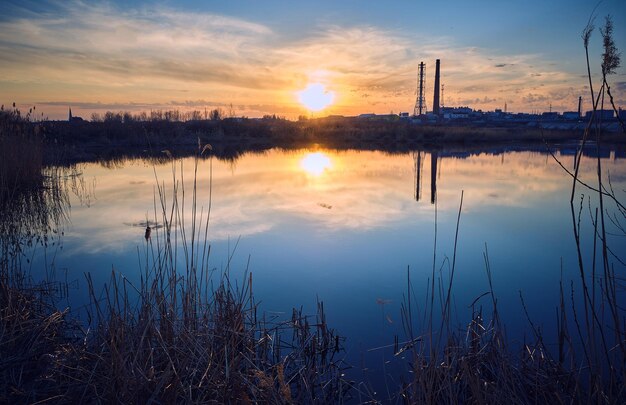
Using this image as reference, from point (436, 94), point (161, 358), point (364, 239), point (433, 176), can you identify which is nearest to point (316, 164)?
point (433, 176)

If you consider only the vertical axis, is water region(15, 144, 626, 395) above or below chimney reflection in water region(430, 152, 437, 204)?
below

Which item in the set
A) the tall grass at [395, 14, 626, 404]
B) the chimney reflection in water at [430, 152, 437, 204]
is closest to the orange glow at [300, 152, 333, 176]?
the chimney reflection in water at [430, 152, 437, 204]

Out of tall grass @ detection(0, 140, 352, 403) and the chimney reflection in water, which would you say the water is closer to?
the chimney reflection in water

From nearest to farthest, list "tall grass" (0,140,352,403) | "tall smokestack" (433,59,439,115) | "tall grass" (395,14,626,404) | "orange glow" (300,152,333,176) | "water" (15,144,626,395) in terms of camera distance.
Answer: "tall grass" (395,14,626,404), "tall grass" (0,140,352,403), "water" (15,144,626,395), "orange glow" (300,152,333,176), "tall smokestack" (433,59,439,115)

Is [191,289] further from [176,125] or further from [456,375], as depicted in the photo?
[176,125]

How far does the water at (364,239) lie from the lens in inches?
153

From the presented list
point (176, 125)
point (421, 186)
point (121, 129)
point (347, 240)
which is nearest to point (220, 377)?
point (347, 240)

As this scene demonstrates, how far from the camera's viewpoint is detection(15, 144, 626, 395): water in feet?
12.7

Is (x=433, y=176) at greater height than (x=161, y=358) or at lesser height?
greater

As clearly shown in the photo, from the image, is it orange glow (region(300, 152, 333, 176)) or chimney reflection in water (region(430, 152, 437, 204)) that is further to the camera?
orange glow (region(300, 152, 333, 176))

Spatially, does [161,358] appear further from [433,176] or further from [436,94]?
[436,94]

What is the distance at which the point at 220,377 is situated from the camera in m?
2.41

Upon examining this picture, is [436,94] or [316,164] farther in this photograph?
[436,94]

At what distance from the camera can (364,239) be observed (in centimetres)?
614
